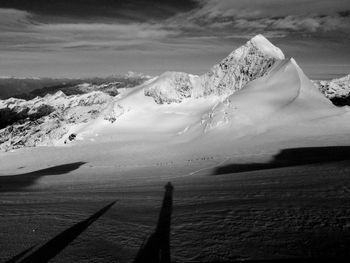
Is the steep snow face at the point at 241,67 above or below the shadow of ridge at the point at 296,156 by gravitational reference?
above

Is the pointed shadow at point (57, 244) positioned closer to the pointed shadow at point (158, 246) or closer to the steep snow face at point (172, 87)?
the pointed shadow at point (158, 246)

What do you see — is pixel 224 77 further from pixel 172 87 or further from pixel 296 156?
pixel 296 156

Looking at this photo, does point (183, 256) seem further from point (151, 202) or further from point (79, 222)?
point (151, 202)

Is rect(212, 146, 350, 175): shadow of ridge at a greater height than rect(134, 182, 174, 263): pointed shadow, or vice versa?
rect(212, 146, 350, 175): shadow of ridge

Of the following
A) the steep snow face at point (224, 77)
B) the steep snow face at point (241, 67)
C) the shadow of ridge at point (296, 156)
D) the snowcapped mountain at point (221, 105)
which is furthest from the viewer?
the steep snow face at point (224, 77)

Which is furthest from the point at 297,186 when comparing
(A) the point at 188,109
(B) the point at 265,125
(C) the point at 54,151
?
(A) the point at 188,109

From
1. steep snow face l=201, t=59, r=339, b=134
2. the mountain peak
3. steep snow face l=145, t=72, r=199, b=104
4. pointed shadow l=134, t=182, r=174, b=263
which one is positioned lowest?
pointed shadow l=134, t=182, r=174, b=263

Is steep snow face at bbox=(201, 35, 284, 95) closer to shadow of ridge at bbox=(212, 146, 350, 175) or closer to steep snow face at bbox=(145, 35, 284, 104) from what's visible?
steep snow face at bbox=(145, 35, 284, 104)

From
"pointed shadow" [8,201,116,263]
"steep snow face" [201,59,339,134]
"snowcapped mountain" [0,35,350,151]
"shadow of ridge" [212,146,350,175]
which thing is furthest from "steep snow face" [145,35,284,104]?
"pointed shadow" [8,201,116,263]

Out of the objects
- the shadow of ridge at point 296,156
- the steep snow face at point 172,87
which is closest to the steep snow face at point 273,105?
the shadow of ridge at point 296,156
